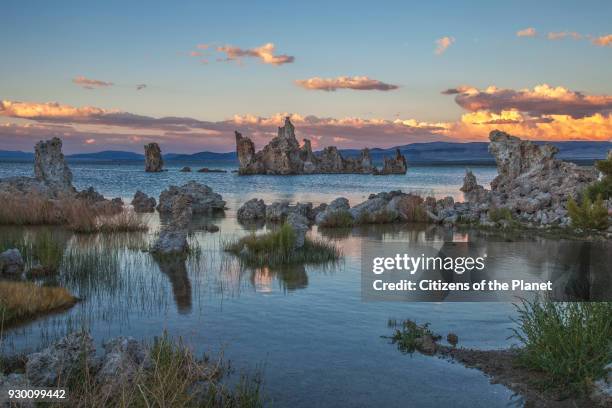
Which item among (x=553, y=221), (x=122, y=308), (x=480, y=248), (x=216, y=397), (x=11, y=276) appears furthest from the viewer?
(x=553, y=221)

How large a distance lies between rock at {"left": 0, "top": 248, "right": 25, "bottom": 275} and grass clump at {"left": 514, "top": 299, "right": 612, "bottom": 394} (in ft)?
40.3

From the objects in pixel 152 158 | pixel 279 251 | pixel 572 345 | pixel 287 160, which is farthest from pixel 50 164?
pixel 152 158

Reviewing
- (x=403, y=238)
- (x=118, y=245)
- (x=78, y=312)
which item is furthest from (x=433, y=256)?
(x=78, y=312)

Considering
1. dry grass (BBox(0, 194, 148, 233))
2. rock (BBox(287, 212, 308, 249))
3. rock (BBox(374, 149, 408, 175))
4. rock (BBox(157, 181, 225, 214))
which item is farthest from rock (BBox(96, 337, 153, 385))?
rock (BBox(374, 149, 408, 175))

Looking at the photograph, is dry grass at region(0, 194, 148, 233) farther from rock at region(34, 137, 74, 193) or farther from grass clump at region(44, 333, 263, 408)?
grass clump at region(44, 333, 263, 408)

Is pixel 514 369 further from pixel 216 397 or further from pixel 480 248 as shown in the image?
pixel 480 248

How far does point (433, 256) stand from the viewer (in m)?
20.3

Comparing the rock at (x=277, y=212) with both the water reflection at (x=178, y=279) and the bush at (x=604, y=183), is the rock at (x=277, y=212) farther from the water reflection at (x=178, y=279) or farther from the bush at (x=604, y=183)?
the bush at (x=604, y=183)

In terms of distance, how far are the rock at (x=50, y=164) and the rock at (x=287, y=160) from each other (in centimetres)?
11019

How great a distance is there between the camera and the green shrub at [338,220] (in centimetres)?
2809

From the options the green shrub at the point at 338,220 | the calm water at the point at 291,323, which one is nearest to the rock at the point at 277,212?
the green shrub at the point at 338,220

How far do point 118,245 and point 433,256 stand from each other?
10.6m

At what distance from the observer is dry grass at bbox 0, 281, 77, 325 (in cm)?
1135

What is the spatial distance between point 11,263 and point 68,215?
35.1ft
